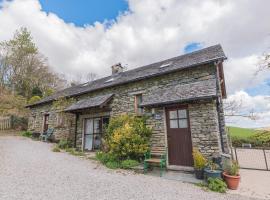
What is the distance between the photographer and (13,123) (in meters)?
19.0

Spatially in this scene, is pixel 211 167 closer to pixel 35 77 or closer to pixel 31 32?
pixel 35 77

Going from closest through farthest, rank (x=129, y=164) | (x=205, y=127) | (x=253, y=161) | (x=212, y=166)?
(x=212, y=166) → (x=205, y=127) → (x=129, y=164) → (x=253, y=161)

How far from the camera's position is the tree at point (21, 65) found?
22109 mm

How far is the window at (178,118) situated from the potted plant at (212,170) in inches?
70.5

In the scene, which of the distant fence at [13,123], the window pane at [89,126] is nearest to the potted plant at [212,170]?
the window pane at [89,126]

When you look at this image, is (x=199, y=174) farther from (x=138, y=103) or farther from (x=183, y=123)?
(x=138, y=103)

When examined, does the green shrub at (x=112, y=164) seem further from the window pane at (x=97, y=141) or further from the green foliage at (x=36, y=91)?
the green foliage at (x=36, y=91)

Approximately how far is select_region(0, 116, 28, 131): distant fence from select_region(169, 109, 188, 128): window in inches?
724

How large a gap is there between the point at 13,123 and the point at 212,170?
21.0 metres

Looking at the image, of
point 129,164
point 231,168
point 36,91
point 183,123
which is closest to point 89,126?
point 129,164

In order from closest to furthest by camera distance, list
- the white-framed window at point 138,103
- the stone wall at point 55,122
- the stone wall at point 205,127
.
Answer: the stone wall at point 205,127 → the white-framed window at point 138,103 → the stone wall at point 55,122

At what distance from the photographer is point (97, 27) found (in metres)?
12.0

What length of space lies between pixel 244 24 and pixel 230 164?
17.0ft

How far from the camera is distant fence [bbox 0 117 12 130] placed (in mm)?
18386
